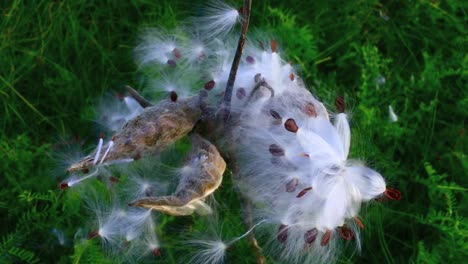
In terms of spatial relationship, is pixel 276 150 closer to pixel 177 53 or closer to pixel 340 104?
pixel 340 104

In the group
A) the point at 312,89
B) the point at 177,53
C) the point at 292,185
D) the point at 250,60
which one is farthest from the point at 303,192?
the point at 312,89

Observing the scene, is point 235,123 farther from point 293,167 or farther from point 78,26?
point 78,26

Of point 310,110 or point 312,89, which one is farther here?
point 312,89

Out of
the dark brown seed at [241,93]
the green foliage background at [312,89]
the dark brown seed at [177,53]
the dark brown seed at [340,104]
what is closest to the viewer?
the dark brown seed at [340,104]

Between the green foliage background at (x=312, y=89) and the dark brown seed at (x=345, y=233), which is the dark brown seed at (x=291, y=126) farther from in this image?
the green foliage background at (x=312, y=89)

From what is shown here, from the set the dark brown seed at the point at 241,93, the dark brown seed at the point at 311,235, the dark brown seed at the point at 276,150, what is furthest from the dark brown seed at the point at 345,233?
the dark brown seed at the point at 241,93

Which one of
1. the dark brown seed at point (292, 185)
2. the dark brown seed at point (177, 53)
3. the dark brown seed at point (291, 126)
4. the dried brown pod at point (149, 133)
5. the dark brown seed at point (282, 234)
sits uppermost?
the dark brown seed at point (291, 126)

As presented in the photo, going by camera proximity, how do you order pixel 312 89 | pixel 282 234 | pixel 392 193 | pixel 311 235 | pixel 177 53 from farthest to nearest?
pixel 312 89
pixel 177 53
pixel 282 234
pixel 311 235
pixel 392 193
